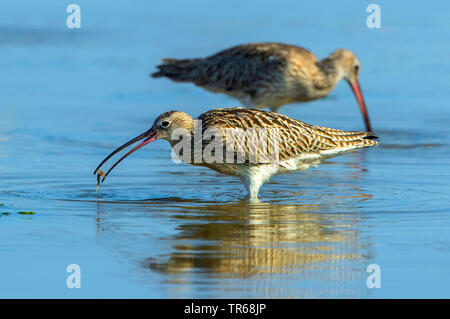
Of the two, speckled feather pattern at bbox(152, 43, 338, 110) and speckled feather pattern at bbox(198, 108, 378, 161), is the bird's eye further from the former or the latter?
speckled feather pattern at bbox(152, 43, 338, 110)

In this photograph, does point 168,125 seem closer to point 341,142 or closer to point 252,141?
point 252,141

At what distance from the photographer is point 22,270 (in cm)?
766

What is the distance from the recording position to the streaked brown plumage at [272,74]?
16828 millimetres

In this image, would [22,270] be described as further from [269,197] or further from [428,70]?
[428,70]

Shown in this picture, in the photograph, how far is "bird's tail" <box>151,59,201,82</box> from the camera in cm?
1792

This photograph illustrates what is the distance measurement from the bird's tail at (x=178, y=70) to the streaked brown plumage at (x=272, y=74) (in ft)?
0.08

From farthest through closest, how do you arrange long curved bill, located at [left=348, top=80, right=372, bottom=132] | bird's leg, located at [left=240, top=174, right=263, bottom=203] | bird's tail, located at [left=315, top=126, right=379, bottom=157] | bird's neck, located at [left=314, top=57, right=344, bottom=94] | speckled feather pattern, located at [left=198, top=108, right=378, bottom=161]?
1. bird's neck, located at [left=314, top=57, right=344, bottom=94]
2. long curved bill, located at [left=348, top=80, right=372, bottom=132]
3. bird's tail, located at [left=315, top=126, right=379, bottom=157]
4. speckled feather pattern, located at [left=198, top=108, right=378, bottom=161]
5. bird's leg, located at [left=240, top=174, right=263, bottom=203]

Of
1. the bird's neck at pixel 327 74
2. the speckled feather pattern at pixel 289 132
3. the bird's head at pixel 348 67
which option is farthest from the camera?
the bird's head at pixel 348 67

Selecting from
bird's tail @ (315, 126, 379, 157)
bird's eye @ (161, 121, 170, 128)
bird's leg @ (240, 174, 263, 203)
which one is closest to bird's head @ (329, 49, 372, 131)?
bird's tail @ (315, 126, 379, 157)

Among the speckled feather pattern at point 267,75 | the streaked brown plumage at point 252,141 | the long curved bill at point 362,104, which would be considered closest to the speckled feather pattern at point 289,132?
the streaked brown plumage at point 252,141

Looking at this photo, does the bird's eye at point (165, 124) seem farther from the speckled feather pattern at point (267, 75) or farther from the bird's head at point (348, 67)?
the bird's head at point (348, 67)

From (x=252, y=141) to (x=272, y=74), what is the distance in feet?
20.1

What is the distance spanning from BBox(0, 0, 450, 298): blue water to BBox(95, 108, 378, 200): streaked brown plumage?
30 centimetres
